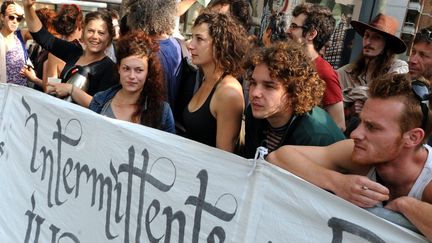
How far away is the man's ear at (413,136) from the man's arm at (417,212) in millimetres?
245

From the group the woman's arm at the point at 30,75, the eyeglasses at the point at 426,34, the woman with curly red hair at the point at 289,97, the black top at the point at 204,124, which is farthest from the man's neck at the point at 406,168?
the woman's arm at the point at 30,75

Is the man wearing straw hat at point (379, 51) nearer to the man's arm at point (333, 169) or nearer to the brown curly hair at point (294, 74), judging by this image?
the brown curly hair at point (294, 74)

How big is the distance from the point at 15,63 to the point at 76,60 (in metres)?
1.14

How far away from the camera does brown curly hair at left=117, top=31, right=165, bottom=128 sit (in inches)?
111

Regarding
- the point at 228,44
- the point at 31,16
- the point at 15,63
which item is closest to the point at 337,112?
the point at 228,44

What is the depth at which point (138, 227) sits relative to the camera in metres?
2.14

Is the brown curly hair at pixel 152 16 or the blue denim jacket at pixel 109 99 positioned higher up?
the brown curly hair at pixel 152 16

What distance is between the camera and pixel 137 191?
7.12 ft

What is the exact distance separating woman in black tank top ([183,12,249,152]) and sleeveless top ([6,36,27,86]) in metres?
2.38

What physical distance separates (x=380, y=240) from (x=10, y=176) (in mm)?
2206

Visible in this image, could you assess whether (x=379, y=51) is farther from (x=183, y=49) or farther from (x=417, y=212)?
(x=417, y=212)

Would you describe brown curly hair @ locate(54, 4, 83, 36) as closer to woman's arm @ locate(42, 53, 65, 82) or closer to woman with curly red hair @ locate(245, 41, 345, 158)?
woman's arm @ locate(42, 53, 65, 82)

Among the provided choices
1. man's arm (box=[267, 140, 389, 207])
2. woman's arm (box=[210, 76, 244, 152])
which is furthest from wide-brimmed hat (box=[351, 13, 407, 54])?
man's arm (box=[267, 140, 389, 207])

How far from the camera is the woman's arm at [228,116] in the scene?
2531 mm
